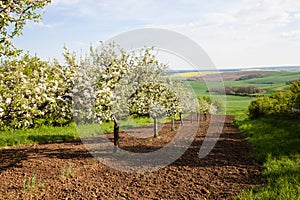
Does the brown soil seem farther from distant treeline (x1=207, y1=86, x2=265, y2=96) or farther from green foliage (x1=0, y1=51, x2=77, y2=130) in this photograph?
distant treeline (x1=207, y1=86, x2=265, y2=96)

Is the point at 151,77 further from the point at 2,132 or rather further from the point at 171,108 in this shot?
the point at 2,132

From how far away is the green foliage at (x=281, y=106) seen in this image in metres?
21.8

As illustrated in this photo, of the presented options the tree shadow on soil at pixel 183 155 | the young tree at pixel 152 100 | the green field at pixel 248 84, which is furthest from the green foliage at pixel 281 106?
the green field at pixel 248 84

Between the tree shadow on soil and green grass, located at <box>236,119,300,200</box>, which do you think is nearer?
green grass, located at <box>236,119,300,200</box>

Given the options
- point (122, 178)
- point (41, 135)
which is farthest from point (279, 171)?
point (41, 135)

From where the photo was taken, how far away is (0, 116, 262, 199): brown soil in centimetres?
706

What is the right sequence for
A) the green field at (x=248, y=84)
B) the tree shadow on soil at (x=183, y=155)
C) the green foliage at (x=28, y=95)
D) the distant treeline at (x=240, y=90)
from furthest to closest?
the distant treeline at (x=240, y=90) → the green field at (x=248, y=84) → the tree shadow on soil at (x=183, y=155) → the green foliage at (x=28, y=95)

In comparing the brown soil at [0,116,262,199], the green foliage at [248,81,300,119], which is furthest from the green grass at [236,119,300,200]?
the green foliage at [248,81,300,119]

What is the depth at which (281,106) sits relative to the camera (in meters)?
27.6

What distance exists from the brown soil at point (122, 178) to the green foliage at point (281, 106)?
1306cm

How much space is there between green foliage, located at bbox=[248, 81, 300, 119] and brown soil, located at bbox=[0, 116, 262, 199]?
42.8 feet

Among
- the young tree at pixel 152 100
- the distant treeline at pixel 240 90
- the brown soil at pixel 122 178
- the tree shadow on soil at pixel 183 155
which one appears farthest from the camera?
the distant treeline at pixel 240 90

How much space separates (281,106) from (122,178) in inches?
956

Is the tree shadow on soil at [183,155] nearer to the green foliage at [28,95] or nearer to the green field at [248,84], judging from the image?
the green foliage at [28,95]
